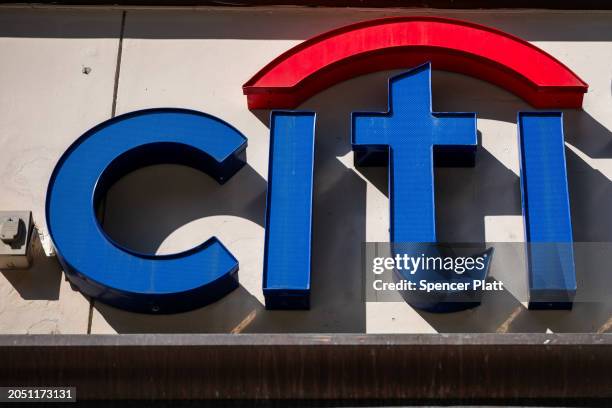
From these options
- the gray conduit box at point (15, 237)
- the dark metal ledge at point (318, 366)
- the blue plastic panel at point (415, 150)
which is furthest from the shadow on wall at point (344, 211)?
the dark metal ledge at point (318, 366)

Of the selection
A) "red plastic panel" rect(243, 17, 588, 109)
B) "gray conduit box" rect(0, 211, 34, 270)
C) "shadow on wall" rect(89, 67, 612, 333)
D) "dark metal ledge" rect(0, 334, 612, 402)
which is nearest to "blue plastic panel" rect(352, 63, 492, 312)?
"shadow on wall" rect(89, 67, 612, 333)

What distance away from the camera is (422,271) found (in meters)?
11.3

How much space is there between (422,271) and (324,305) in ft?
3.00

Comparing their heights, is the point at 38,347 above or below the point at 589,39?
below

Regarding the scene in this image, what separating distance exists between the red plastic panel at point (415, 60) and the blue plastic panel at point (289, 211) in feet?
1.63

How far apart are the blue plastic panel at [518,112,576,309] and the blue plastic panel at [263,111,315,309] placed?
192 centimetres

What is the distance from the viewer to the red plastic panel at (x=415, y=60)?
1234cm

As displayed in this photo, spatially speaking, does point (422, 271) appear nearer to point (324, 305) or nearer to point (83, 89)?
point (324, 305)

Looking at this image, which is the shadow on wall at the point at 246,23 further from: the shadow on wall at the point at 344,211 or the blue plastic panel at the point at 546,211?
the blue plastic panel at the point at 546,211

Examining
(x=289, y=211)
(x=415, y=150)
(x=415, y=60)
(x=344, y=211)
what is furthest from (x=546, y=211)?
(x=289, y=211)

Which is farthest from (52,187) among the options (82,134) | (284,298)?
(284,298)

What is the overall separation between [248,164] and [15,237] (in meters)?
2.24

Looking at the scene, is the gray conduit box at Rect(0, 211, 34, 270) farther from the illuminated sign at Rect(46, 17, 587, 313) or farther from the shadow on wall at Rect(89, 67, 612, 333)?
the shadow on wall at Rect(89, 67, 612, 333)

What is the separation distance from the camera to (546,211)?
37.9 ft
